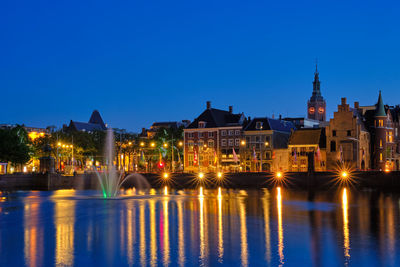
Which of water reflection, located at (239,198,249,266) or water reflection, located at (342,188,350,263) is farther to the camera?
water reflection, located at (342,188,350,263)

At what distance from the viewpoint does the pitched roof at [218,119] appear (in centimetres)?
13438

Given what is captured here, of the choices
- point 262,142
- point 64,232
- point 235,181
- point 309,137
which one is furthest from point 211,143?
point 64,232

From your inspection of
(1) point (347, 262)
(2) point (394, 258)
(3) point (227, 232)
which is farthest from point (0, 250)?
(2) point (394, 258)

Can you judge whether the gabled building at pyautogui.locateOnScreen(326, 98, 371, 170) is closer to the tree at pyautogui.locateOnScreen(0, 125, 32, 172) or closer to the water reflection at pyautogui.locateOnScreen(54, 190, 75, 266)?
the water reflection at pyautogui.locateOnScreen(54, 190, 75, 266)

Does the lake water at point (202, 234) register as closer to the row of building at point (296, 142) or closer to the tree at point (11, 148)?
the row of building at point (296, 142)

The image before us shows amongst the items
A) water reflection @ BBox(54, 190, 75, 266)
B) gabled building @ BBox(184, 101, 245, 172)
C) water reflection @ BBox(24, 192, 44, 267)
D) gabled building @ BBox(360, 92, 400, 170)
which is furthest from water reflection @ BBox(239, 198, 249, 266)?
gabled building @ BBox(184, 101, 245, 172)

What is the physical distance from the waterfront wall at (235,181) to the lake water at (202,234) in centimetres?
2497

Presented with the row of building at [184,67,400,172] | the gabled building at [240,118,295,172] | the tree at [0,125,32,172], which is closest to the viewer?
the tree at [0,125,32,172]

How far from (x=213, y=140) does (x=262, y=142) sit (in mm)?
14498

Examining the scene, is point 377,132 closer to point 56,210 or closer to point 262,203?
point 262,203

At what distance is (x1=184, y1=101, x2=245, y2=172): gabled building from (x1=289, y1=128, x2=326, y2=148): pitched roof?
14.2 meters

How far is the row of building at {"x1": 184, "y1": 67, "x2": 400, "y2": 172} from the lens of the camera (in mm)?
114438

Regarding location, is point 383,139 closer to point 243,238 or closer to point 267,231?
point 267,231

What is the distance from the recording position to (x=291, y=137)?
125 meters
